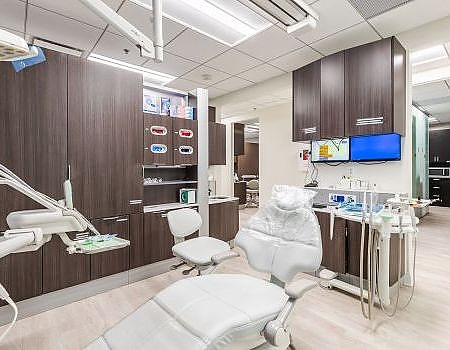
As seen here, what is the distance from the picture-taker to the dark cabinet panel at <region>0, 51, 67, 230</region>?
2.37 meters

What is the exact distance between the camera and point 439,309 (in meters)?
2.57

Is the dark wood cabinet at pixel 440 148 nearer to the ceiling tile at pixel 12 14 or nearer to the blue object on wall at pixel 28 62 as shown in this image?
the blue object on wall at pixel 28 62

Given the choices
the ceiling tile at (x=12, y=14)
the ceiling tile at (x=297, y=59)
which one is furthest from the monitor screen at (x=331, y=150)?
the ceiling tile at (x=12, y=14)

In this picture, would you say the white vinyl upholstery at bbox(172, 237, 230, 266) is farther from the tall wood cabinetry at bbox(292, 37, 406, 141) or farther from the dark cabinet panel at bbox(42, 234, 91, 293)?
the tall wood cabinetry at bbox(292, 37, 406, 141)

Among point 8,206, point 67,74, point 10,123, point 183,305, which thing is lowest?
point 183,305

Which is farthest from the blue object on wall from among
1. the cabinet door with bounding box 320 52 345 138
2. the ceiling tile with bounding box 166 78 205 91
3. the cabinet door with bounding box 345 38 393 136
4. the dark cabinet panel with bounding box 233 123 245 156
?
the dark cabinet panel with bounding box 233 123 245 156

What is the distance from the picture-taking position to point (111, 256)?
3018mm

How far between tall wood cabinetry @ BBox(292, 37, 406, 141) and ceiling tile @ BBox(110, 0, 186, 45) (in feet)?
6.12

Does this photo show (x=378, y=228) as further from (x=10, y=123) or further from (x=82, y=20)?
(x=82, y=20)

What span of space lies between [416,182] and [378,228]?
5332mm

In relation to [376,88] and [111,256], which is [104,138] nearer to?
[111,256]

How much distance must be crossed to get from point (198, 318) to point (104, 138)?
225cm

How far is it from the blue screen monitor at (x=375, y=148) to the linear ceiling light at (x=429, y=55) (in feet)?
5.41

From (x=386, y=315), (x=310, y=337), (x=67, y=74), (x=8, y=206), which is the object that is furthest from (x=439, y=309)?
(x=67, y=74)
